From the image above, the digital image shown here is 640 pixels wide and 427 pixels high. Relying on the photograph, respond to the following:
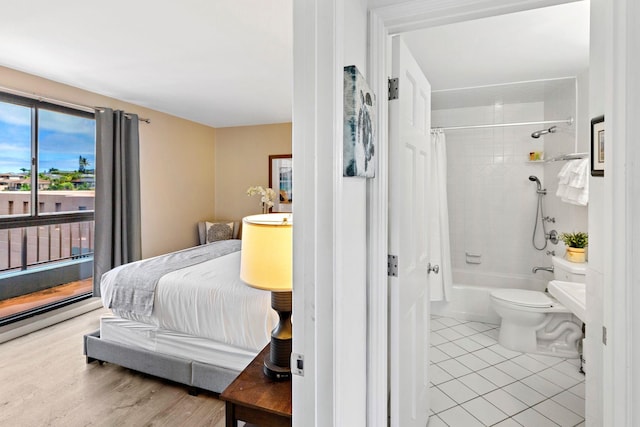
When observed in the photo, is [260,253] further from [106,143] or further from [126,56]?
[106,143]

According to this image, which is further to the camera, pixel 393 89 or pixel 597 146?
pixel 393 89

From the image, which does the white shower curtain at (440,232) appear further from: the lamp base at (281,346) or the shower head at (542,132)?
the lamp base at (281,346)

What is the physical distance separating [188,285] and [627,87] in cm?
246

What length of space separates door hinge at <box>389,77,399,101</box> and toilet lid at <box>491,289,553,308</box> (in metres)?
2.30

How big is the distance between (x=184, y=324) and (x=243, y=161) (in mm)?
3493

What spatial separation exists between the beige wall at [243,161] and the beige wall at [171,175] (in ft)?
0.51

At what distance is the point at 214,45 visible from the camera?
8.06 feet

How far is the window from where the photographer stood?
3067mm

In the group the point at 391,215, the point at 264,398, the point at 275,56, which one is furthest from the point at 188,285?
the point at 275,56

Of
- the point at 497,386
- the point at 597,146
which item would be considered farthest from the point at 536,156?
the point at 597,146

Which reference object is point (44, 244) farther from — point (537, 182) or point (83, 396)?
point (537, 182)

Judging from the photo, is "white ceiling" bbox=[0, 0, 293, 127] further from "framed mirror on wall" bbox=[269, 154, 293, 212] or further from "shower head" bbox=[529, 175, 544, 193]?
"shower head" bbox=[529, 175, 544, 193]

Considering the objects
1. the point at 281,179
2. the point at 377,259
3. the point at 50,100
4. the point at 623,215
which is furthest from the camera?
the point at 281,179

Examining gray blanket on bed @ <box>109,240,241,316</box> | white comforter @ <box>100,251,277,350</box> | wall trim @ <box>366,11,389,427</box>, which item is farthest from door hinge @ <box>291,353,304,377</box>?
gray blanket on bed @ <box>109,240,241,316</box>
